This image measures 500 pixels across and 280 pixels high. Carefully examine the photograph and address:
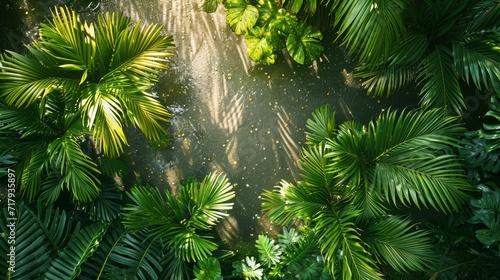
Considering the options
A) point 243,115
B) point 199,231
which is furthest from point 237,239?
point 243,115

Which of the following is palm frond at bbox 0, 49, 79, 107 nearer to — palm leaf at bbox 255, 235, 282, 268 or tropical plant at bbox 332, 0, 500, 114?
palm leaf at bbox 255, 235, 282, 268

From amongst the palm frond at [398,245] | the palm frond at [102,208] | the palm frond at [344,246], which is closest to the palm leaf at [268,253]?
the palm frond at [344,246]

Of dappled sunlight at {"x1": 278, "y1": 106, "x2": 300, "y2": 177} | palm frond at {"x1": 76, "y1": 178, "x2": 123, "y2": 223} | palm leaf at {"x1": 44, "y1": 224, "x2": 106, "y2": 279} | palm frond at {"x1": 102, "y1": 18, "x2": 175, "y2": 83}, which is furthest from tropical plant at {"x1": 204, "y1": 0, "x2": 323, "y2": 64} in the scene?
palm leaf at {"x1": 44, "y1": 224, "x2": 106, "y2": 279}

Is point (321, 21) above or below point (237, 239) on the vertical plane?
above

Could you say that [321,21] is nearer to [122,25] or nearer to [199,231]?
[122,25]

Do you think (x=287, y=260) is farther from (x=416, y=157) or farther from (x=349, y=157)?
(x=416, y=157)

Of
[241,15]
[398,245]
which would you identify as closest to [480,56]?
[398,245]

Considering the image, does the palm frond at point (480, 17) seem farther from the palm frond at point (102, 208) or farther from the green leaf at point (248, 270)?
the palm frond at point (102, 208)
